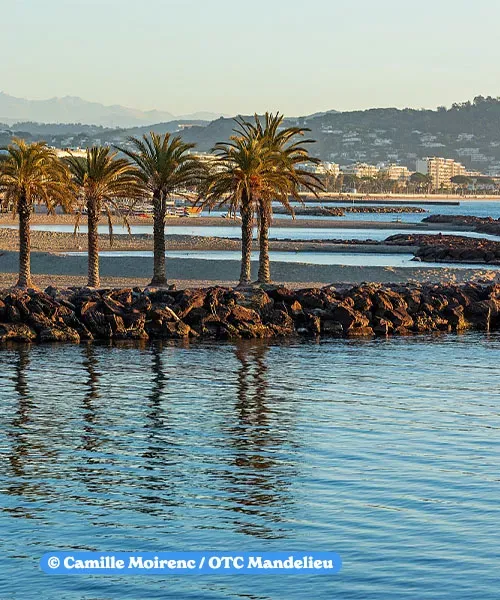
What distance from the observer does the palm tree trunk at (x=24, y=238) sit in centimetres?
5222

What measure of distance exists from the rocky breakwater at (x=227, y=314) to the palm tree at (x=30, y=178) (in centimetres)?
514

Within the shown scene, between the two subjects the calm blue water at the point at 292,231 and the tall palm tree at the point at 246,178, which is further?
the calm blue water at the point at 292,231

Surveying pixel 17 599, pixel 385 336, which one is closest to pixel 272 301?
pixel 385 336

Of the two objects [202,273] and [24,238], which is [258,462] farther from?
[202,273]

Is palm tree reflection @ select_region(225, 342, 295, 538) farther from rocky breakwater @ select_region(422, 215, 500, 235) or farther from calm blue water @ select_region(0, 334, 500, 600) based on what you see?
rocky breakwater @ select_region(422, 215, 500, 235)

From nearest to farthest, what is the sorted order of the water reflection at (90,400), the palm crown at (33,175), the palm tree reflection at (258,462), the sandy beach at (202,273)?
the palm tree reflection at (258,462), the water reflection at (90,400), the palm crown at (33,175), the sandy beach at (202,273)

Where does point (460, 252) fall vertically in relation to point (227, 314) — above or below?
above

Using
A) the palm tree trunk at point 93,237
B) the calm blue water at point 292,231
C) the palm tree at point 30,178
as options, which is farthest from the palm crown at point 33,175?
the calm blue water at point 292,231

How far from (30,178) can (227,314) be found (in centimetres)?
1201

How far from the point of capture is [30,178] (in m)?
51.7

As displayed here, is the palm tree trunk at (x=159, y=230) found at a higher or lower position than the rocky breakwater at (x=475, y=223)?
higher

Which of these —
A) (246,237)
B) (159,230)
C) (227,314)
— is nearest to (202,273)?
(246,237)

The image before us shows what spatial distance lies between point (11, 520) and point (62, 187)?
34.6 m

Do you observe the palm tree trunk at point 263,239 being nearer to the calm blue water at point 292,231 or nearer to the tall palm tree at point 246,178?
the tall palm tree at point 246,178
